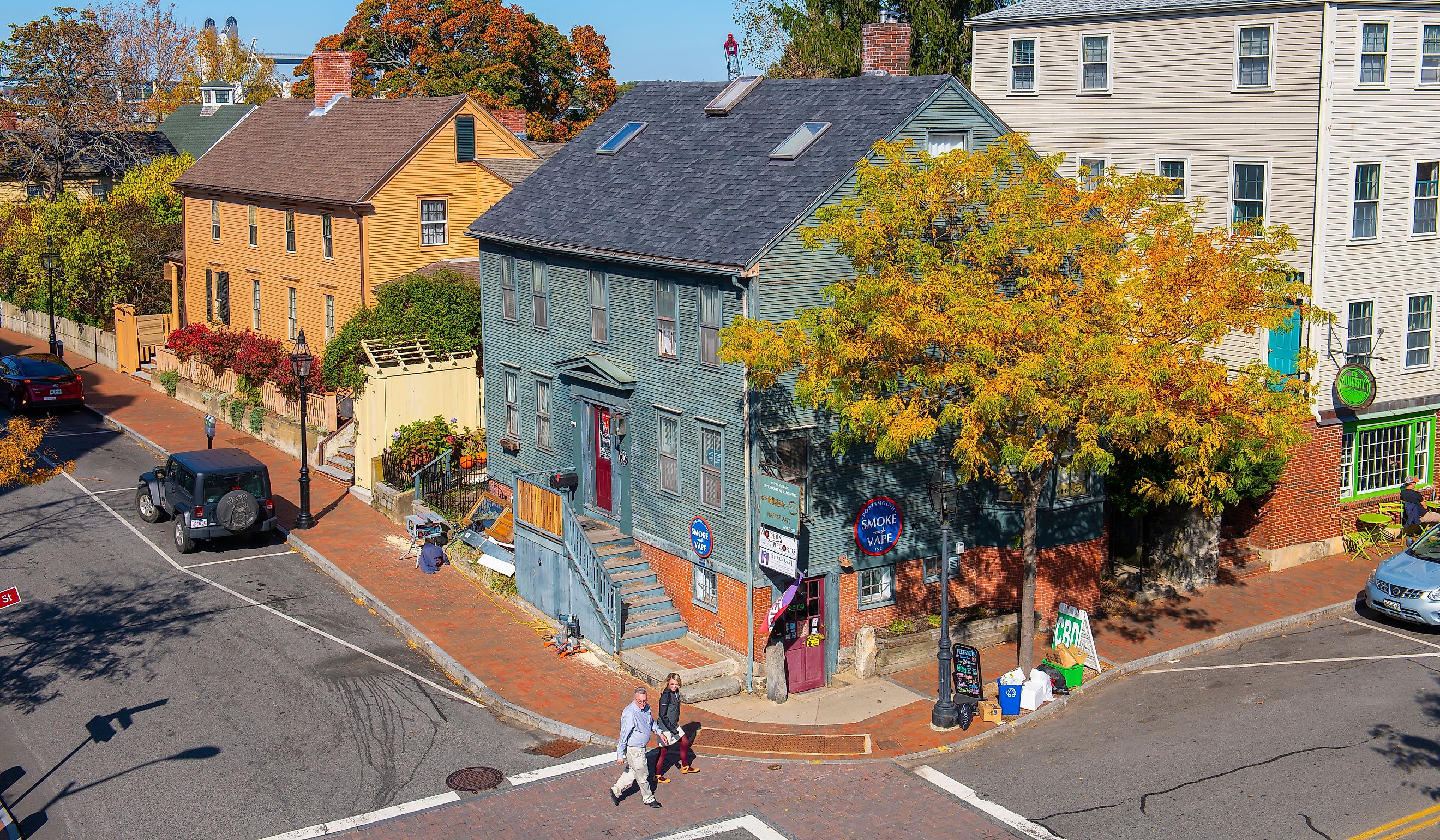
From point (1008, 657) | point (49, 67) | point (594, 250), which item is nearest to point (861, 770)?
point (1008, 657)

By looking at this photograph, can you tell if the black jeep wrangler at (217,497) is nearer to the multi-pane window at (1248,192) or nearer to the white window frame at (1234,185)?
the white window frame at (1234,185)

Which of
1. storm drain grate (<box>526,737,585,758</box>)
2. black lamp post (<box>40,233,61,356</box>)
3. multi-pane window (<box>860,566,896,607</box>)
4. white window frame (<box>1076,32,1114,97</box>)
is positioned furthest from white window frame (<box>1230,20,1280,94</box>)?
black lamp post (<box>40,233,61,356</box>)

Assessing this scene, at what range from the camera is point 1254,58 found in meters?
28.9

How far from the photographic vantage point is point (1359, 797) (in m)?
17.5

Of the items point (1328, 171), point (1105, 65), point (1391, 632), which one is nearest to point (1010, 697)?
point (1391, 632)

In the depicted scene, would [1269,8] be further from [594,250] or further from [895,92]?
[594,250]

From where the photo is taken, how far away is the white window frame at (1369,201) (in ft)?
91.2

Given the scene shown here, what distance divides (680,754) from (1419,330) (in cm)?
2017

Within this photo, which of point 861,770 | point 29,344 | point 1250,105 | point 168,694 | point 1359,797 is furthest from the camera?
point 29,344

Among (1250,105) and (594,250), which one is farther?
(1250,105)

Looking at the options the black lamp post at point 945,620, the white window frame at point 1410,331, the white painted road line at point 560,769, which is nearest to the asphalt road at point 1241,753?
the black lamp post at point 945,620

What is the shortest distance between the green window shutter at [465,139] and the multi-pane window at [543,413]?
1521 cm

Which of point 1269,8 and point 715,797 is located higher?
point 1269,8

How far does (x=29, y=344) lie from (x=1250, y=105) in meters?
46.5
